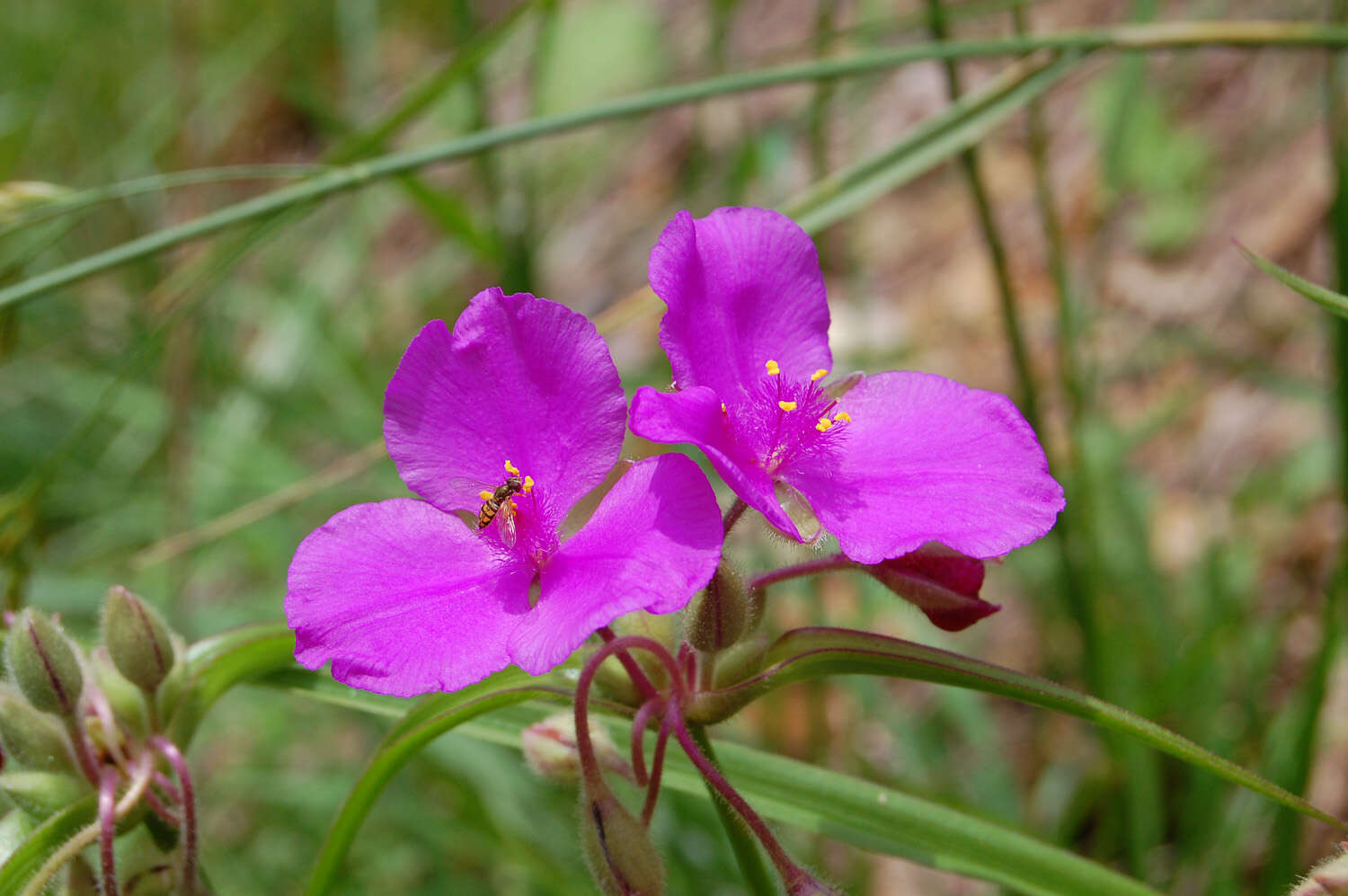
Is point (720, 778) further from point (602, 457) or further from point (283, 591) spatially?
point (283, 591)

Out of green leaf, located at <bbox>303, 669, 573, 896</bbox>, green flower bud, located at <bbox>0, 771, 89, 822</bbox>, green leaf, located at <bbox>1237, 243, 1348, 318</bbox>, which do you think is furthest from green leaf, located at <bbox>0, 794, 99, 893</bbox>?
green leaf, located at <bbox>1237, 243, 1348, 318</bbox>

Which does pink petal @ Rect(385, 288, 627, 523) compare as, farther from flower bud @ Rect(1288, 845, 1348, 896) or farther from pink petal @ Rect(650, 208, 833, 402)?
flower bud @ Rect(1288, 845, 1348, 896)

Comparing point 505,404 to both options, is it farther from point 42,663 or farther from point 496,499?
point 42,663

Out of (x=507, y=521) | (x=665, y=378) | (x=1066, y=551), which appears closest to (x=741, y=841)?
(x=507, y=521)

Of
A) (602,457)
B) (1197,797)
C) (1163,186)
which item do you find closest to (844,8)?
(1163,186)

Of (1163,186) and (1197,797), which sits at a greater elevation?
(1163,186)
